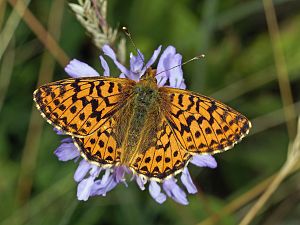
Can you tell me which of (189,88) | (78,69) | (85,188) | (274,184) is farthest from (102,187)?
(189,88)

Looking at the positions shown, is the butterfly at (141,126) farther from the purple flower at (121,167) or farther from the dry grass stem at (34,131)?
the dry grass stem at (34,131)

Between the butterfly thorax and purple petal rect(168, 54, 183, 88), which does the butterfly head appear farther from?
purple petal rect(168, 54, 183, 88)

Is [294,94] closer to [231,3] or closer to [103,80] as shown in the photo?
[231,3]

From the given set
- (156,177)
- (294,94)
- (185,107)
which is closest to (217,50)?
(294,94)

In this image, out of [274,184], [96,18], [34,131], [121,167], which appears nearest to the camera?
[96,18]

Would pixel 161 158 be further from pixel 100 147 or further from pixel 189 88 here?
pixel 189 88
